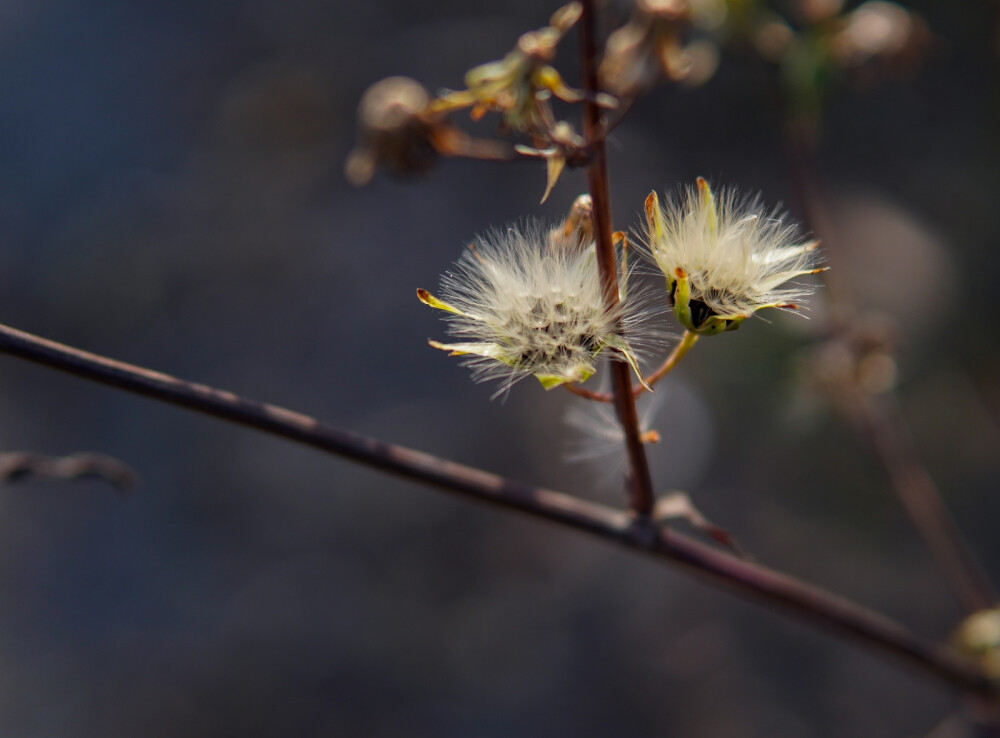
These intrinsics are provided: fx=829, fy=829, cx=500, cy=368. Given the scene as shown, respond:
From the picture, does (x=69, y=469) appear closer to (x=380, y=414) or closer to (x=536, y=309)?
(x=536, y=309)

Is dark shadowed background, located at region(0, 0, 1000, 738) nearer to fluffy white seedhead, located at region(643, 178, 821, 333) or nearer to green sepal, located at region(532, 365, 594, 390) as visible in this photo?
fluffy white seedhead, located at region(643, 178, 821, 333)

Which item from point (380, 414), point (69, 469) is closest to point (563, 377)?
point (69, 469)

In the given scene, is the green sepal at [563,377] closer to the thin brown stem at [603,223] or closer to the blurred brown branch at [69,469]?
the thin brown stem at [603,223]

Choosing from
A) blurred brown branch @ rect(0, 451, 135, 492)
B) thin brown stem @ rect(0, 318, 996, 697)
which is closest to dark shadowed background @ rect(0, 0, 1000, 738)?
thin brown stem @ rect(0, 318, 996, 697)

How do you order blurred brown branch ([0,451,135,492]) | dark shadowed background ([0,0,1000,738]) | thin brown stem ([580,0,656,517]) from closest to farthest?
thin brown stem ([580,0,656,517]), blurred brown branch ([0,451,135,492]), dark shadowed background ([0,0,1000,738])

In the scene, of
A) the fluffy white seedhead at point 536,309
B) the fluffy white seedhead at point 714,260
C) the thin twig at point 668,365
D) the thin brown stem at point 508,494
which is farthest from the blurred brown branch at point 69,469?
the fluffy white seedhead at point 714,260
